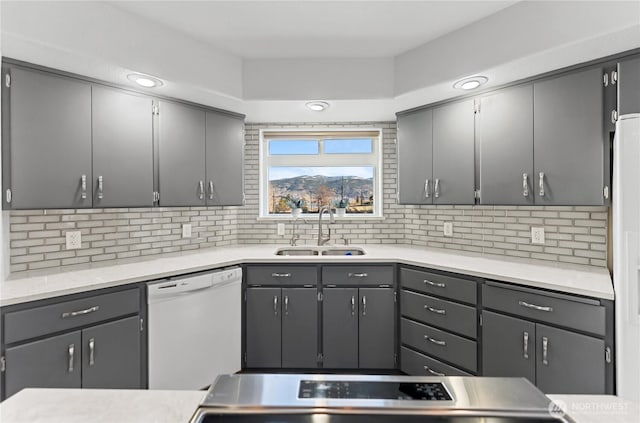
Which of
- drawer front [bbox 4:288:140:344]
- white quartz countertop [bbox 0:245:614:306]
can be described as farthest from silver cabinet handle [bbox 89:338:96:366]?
white quartz countertop [bbox 0:245:614:306]

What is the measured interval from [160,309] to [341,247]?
171 centimetres

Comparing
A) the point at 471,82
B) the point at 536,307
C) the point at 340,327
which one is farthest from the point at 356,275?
the point at 471,82

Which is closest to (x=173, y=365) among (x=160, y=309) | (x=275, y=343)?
(x=160, y=309)

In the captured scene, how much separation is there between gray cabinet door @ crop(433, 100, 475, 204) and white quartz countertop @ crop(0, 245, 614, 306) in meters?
0.53

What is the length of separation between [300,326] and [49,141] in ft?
6.94

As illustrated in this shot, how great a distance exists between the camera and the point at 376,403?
652mm

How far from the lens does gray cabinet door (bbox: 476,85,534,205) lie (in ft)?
7.91

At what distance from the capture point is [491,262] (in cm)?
264

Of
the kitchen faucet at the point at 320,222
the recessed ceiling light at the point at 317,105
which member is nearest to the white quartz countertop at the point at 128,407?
the recessed ceiling light at the point at 317,105

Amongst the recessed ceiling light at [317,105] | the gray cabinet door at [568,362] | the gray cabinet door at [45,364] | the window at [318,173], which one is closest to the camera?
the gray cabinet door at [45,364]

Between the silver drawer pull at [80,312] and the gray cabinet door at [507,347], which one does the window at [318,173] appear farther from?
the silver drawer pull at [80,312]

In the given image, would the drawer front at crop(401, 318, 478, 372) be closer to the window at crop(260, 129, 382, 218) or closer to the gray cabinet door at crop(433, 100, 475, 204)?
the gray cabinet door at crop(433, 100, 475, 204)

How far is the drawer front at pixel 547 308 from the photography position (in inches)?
72.7

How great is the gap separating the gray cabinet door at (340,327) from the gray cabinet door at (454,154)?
3.66 feet
